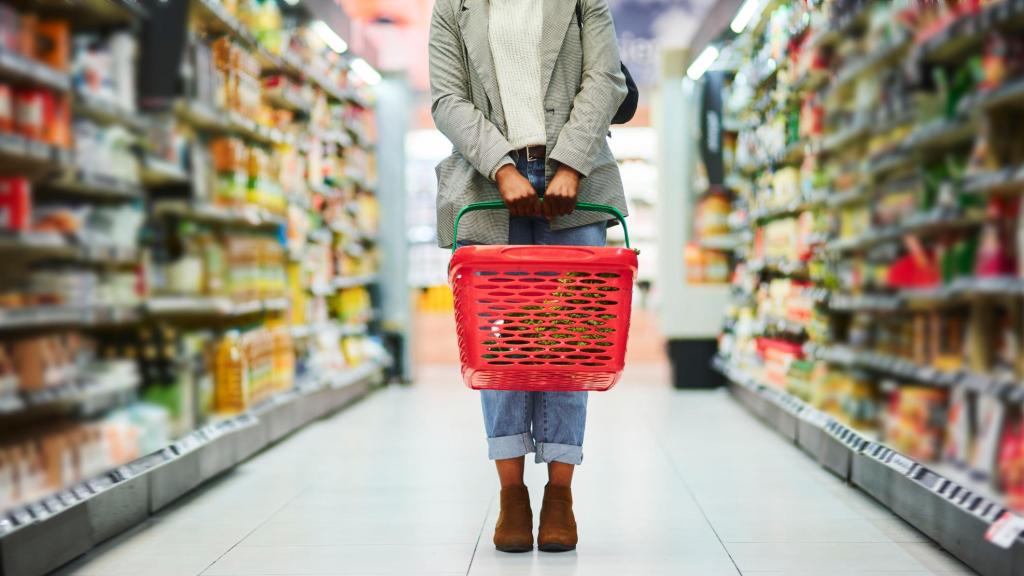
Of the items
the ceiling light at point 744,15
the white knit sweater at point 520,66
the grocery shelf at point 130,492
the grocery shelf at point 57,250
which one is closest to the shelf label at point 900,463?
the white knit sweater at point 520,66

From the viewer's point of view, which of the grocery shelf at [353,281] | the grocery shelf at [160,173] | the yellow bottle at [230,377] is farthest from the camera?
the grocery shelf at [353,281]

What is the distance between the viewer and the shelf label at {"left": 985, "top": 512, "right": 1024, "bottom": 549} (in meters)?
1.86

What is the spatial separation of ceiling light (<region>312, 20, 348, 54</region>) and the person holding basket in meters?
3.03

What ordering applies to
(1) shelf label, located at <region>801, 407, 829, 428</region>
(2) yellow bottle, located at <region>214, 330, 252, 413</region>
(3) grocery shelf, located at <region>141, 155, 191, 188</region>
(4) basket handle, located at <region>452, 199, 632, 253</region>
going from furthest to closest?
(2) yellow bottle, located at <region>214, 330, 252, 413</region>, (1) shelf label, located at <region>801, 407, 829, 428</region>, (3) grocery shelf, located at <region>141, 155, 191, 188</region>, (4) basket handle, located at <region>452, 199, 632, 253</region>

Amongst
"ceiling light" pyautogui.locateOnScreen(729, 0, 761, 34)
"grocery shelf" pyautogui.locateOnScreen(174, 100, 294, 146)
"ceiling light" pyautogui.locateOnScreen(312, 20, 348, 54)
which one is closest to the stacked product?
"ceiling light" pyautogui.locateOnScreen(729, 0, 761, 34)

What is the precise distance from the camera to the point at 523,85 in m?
2.28

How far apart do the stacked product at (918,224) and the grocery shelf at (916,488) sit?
5cm

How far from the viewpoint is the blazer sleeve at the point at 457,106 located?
7.08 feet

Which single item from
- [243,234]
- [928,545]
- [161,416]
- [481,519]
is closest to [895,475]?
[928,545]

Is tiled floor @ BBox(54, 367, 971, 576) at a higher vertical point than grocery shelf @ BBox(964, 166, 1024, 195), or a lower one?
lower

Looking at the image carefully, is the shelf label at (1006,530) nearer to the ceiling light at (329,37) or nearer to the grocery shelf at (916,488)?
the grocery shelf at (916,488)

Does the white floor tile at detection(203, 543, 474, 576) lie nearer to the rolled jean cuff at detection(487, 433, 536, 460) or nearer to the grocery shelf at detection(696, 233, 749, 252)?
the rolled jean cuff at detection(487, 433, 536, 460)

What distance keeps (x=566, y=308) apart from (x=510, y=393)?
16.7 inches

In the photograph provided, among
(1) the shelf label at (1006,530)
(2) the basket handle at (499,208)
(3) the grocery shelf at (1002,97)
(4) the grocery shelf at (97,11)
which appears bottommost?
(1) the shelf label at (1006,530)
